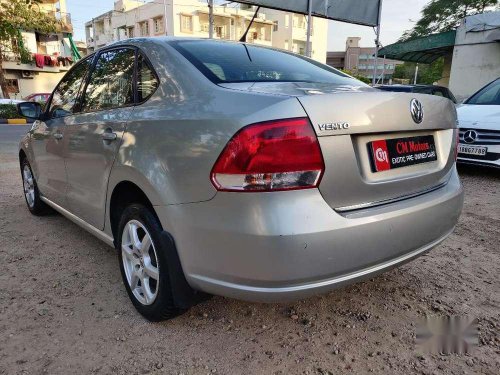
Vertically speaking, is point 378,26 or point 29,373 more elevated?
point 378,26

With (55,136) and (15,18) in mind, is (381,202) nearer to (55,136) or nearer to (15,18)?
(55,136)

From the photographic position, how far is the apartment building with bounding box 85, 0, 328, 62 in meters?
38.9

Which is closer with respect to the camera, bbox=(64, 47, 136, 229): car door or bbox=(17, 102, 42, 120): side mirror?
bbox=(64, 47, 136, 229): car door

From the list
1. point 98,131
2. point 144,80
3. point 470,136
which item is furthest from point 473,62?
point 98,131

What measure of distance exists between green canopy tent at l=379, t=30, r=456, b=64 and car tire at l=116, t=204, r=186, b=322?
18.8m

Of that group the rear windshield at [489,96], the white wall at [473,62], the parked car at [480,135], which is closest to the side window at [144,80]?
the parked car at [480,135]

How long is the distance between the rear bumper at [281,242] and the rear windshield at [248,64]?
0.73 m

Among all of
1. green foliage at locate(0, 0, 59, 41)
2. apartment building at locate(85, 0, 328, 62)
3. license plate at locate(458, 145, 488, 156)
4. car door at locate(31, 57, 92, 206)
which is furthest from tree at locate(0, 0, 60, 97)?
license plate at locate(458, 145, 488, 156)

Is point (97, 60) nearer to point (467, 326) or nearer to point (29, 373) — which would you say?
point (29, 373)

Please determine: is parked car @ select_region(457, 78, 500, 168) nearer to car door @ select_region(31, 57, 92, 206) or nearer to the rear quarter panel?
the rear quarter panel

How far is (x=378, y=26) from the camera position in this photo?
12.1 meters

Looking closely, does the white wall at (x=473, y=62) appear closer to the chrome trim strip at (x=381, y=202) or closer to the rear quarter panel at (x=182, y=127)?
the chrome trim strip at (x=381, y=202)

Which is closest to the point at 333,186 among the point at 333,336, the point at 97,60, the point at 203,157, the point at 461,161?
the point at 203,157

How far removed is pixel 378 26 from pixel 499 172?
7.41 meters
